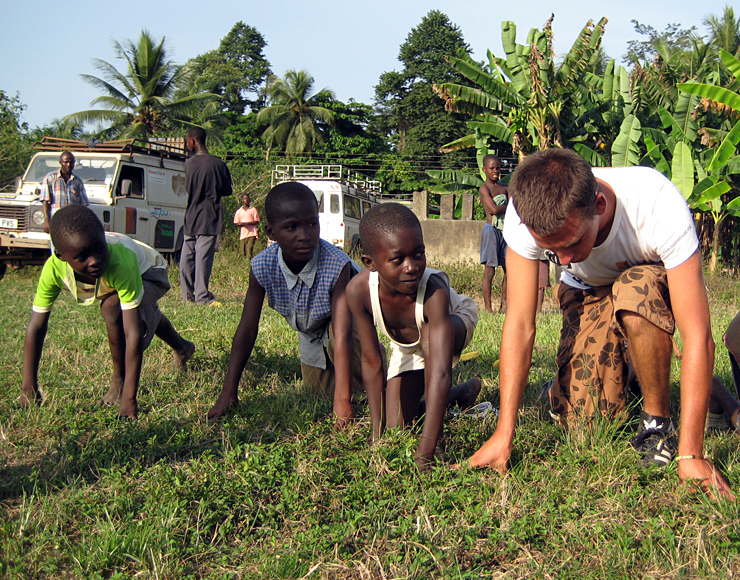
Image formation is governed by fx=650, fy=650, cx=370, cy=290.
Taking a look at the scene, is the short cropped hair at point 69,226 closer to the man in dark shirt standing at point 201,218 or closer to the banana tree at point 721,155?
the man in dark shirt standing at point 201,218

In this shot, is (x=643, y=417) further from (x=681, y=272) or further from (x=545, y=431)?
(x=681, y=272)

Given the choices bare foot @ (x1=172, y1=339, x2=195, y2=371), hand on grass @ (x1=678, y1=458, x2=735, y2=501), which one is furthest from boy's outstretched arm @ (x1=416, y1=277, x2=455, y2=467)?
bare foot @ (x1=172, y1=339, x2=195, y2=371)

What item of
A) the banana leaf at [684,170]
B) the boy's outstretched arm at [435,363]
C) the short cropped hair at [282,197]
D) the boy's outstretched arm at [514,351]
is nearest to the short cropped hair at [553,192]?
the boy's outstretched arm at [514,351]

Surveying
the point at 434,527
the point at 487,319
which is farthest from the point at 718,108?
the point at 434,527

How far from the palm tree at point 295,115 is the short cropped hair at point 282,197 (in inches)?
1468

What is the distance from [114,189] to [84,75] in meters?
24.9

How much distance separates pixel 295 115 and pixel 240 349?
39915mm

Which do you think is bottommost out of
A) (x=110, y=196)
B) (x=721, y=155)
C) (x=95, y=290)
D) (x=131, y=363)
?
(x=131, y=363)

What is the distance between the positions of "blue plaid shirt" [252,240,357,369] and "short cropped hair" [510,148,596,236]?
153cm

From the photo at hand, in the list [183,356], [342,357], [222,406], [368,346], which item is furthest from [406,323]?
[183,356]

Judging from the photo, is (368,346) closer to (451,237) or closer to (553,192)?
(553,192)

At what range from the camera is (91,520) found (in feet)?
7.61

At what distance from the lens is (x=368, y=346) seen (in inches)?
127

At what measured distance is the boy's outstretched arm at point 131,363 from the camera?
11.1ft
